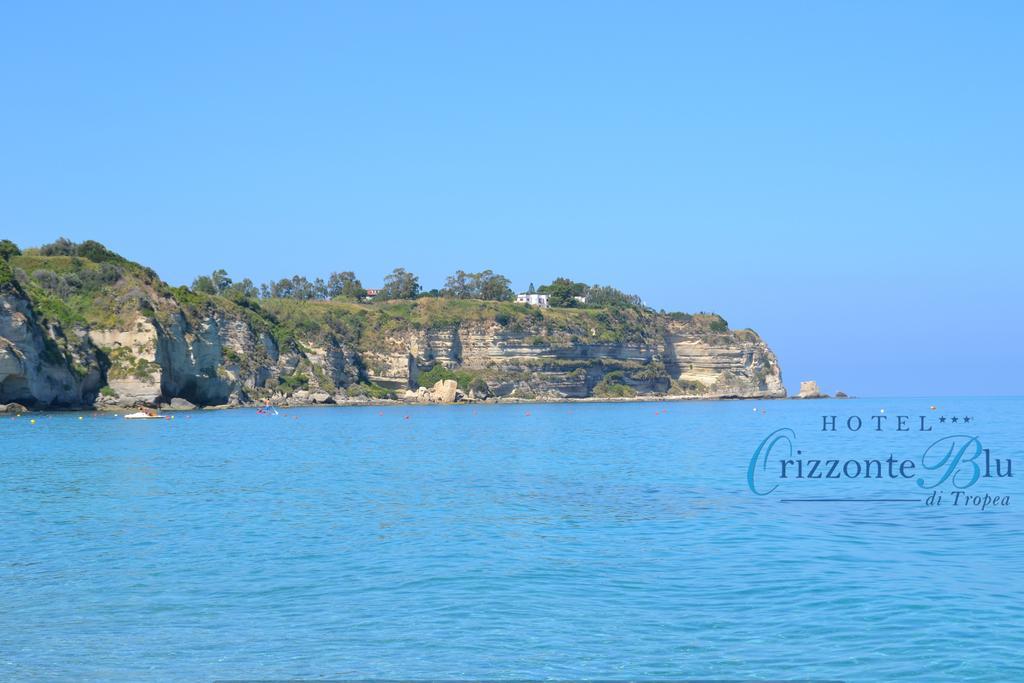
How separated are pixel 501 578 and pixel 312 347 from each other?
11472 centimetres

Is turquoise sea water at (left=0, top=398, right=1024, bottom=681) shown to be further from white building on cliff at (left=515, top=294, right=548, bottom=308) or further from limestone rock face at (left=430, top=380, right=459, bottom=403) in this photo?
white building on cliff at (left=515, top=294, right=548, bottom=308)

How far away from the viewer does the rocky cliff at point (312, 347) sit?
8262cm

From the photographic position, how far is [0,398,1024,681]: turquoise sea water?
410 inches

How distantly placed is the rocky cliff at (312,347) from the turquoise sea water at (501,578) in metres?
57.0

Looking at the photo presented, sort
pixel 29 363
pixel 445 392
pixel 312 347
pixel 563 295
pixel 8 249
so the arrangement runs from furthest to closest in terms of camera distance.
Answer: pixel 563 295 → pixel 445 392 → pixel 312 347 → pixel 8 249 → pixel 29 363

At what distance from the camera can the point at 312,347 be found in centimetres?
12625

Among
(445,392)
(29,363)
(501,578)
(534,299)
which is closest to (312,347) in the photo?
(445,392)

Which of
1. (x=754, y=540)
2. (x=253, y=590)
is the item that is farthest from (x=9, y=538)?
(x=754, y=540)

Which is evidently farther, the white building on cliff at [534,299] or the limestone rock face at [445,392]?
the white building on cliff at [534,299]

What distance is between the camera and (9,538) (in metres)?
18.2

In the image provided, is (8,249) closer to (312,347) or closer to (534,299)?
(312,347)

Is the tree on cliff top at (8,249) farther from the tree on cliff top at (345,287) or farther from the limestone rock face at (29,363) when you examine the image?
the tree on cliff top at (345,287)

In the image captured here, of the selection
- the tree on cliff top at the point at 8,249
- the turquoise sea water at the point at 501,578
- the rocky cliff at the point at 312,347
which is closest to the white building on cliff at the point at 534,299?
the rocky cliff at the point at 312,347

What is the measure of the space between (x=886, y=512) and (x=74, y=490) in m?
20.2
